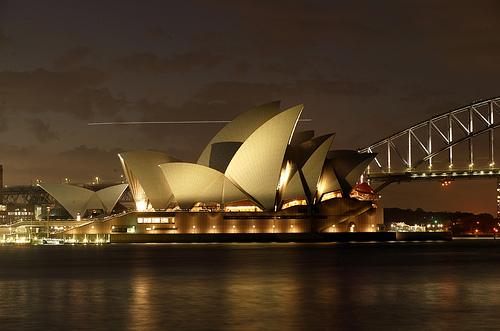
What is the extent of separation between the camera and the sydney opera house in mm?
111625

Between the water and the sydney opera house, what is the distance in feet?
174

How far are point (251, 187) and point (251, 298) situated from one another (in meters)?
80.0

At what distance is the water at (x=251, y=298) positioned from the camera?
28906 mm

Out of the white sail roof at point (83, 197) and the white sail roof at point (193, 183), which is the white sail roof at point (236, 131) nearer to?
the white sail roof at point (193, 183)

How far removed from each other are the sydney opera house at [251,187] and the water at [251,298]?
53096 millimetres

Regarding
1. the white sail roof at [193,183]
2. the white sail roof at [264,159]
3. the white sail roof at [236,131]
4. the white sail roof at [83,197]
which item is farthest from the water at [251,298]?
the white sail roof at [83,197]

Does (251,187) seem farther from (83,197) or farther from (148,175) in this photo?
(83,197)

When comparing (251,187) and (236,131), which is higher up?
(236,131)

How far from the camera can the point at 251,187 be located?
382ft

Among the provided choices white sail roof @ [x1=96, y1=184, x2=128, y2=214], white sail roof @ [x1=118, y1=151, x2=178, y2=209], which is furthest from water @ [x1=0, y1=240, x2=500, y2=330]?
white sail roof @ [x1=96, y1=184, x2=128, y2=214]

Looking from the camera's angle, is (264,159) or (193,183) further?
(193,183)

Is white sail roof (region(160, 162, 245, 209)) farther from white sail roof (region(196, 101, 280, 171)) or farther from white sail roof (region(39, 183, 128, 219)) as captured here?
white sail roof (region(39, 183, 128, 219))

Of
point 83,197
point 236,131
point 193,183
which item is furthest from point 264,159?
point 83,197

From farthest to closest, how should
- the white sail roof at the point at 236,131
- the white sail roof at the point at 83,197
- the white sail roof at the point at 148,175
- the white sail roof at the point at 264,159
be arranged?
the white sail roof at the point at 83,197 → the white sail roof at the point at 148,175 → the white sail roof at the point at 236,131 → the white sail roof at the point at 264,159
